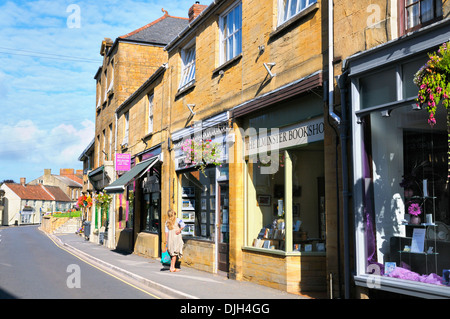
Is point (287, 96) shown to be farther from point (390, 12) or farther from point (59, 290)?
point (59, 290)

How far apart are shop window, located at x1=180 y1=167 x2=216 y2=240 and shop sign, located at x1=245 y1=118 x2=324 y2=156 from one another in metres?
2.44

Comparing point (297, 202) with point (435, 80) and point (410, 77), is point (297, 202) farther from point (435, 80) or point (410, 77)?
point (435, 80)

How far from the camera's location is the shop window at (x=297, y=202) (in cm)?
1016

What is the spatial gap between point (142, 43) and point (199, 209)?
14240mm

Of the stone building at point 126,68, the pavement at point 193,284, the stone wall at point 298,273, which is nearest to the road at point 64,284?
the pavement at point 193,284

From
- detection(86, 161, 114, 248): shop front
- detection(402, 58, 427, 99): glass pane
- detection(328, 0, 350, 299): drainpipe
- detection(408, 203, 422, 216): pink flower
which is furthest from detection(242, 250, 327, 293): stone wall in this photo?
detection(86, 161, 114, 248): shop front

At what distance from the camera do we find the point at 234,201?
12.1 meters

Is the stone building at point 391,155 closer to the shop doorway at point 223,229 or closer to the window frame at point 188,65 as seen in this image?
the shop doorway at point 223,229

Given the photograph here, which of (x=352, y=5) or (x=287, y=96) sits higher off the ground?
(x=352, y=5)

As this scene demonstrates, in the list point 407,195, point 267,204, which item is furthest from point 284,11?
point 407,195

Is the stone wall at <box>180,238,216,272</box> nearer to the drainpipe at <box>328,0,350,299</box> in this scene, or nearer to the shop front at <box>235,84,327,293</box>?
the shop front at <box>235,84,327,293</box>

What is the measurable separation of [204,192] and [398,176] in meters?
7.74

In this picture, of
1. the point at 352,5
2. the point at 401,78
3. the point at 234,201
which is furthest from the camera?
the point at 234,201
